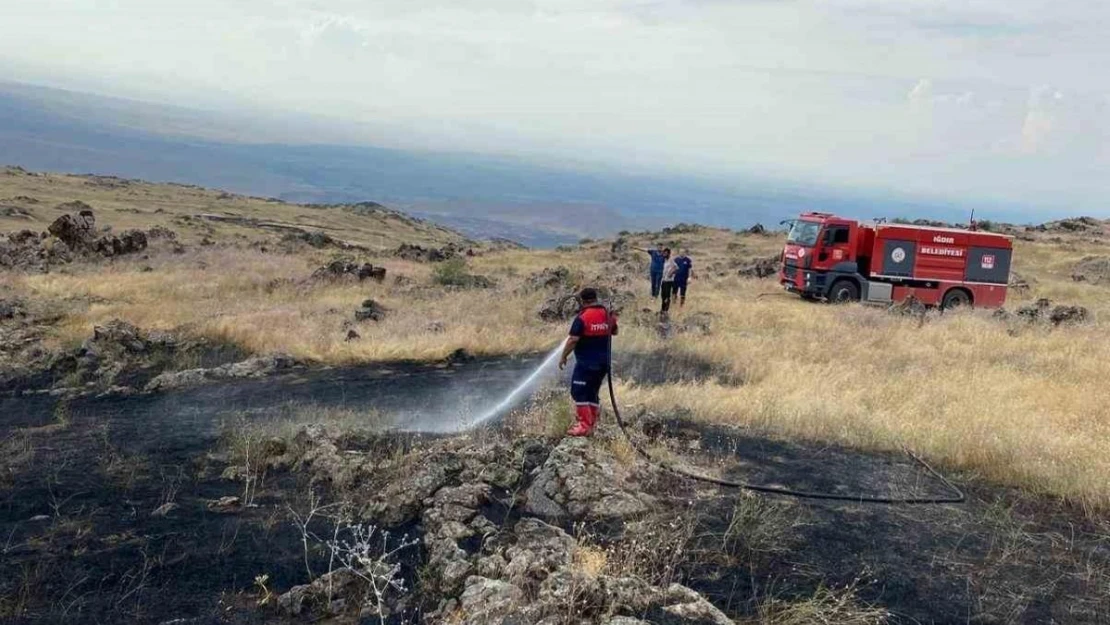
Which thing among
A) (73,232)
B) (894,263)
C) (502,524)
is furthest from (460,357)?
(73,232)

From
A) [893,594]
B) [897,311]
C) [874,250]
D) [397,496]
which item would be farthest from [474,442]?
[874,250]

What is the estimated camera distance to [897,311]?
20.2m

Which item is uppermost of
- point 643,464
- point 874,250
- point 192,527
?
point 874,250

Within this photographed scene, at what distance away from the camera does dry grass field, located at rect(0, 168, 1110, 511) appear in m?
9.19

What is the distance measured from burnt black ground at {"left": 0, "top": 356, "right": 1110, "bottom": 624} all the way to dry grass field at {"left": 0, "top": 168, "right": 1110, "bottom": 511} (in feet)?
2.23

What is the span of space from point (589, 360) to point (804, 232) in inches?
715

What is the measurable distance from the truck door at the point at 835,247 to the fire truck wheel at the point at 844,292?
645 mm

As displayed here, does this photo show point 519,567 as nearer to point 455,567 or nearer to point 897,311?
point 455,567

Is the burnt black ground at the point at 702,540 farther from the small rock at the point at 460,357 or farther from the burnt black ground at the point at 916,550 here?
the small rock at the point at 460,357

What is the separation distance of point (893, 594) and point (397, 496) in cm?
420

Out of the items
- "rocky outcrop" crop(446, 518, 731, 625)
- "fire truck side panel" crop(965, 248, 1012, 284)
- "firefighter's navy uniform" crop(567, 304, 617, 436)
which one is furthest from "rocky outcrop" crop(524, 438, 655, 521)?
"fire truck side panel" crop(965, 248, 1012, 284)

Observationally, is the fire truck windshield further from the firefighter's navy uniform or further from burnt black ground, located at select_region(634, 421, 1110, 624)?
the firefighter's navy uniform

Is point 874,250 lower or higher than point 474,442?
higher

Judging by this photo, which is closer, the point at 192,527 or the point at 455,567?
the point at 455,567
